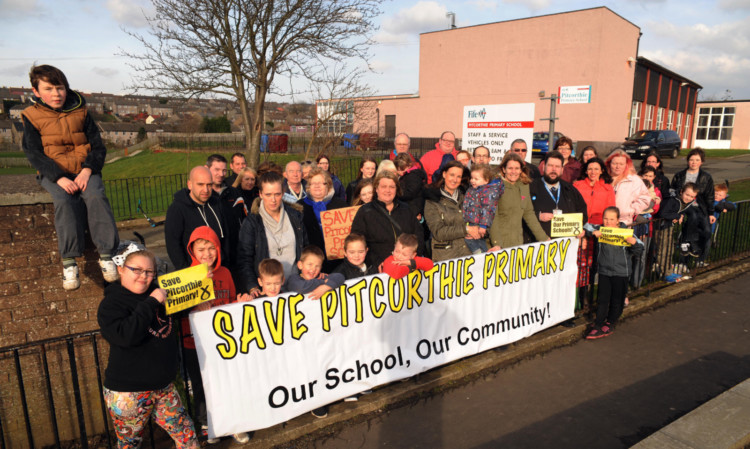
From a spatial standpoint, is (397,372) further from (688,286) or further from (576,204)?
(688,286)

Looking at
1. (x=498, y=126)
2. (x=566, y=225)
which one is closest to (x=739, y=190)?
(x=498, y=126)

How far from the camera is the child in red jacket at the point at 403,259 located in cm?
415

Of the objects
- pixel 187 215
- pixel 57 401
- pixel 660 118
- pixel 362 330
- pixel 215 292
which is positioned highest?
pixel 660 118

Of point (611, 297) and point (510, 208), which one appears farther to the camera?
point (611, 297)

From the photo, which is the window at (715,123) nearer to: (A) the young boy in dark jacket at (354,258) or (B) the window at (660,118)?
(B) the window at (660,118)

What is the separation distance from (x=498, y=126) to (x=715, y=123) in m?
50.7

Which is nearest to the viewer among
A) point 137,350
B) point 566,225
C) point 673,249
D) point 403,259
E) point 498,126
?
point 137,350

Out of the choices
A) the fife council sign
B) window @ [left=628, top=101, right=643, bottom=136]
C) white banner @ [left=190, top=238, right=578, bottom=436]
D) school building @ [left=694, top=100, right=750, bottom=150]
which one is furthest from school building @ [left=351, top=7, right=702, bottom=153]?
white banner @ [left=190, top=238, right=578, bottom=436]

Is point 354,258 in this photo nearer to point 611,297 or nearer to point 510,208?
point 510,208

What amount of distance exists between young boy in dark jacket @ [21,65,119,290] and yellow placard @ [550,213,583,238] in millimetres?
4649

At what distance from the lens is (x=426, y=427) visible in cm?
387

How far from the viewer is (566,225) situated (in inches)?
218

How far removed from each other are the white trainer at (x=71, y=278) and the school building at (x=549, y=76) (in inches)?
943

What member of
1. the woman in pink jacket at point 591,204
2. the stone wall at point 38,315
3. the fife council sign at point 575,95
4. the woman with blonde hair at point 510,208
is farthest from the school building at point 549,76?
the stone wall at point 38,315
